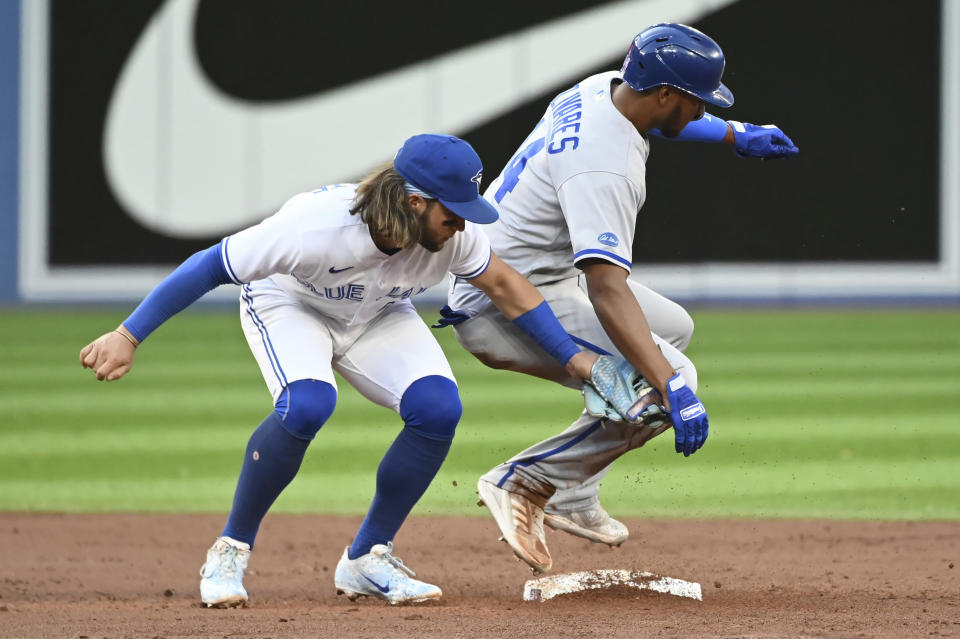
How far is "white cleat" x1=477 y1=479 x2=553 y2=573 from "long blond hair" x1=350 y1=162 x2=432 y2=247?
108cm

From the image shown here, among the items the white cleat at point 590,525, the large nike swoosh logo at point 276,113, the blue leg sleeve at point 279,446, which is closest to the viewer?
the blue leg sleeve at point 279,446

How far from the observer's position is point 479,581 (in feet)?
15.0

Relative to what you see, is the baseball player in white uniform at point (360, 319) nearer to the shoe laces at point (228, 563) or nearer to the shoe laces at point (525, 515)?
the shoe laces at point (228, 563)

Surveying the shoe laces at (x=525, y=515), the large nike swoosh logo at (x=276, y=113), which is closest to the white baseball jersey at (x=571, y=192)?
the shoe laces at (x=525, y=515)

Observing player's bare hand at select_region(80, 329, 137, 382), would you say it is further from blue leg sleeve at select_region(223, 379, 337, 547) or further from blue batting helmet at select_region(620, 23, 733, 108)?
blue batting helmet at select_region(620, 23, 733, 108)

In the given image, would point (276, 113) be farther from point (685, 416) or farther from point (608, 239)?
point (685, 416)

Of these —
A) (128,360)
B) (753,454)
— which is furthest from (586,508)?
(753,454)

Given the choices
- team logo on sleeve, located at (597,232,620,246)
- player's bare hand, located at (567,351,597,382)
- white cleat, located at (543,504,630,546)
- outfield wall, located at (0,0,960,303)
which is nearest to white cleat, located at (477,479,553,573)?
white cleat, located at (543,504,630,546)

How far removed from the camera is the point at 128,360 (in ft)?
12.1

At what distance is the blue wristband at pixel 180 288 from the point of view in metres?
3.77

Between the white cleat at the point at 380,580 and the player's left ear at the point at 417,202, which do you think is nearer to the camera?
the player's left ear at the point at 417,202

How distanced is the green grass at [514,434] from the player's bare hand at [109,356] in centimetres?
198

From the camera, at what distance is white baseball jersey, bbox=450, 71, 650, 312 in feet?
12.8

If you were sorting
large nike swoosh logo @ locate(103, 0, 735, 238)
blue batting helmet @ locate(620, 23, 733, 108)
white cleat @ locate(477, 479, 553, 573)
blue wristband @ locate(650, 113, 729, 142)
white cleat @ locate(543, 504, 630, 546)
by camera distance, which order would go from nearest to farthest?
blue batting helmet @ locate(620, 23, 733, 108), white cleat @ locate(477, 479, 553, 573), white cleat @ locate(543, 504, 630, 546), blue wristband @ locate(650, 113, 729, 142), large nike swoosh logo @ locate(103, 0, 735, 238)
